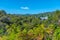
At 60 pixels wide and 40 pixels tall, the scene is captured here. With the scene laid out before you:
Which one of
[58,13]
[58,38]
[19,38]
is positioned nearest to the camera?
[58,38]

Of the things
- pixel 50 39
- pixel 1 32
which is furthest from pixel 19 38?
pixel 1 32

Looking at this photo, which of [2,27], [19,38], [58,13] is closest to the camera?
[19,38]

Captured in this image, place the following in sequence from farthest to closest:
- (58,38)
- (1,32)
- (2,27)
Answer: (2,27) → (1,32) → (58,38)

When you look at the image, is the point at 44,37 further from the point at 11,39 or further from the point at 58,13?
the point at 58,13

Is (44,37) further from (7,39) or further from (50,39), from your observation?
(7,39)

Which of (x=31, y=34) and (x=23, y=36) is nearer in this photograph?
(x=23, y=36)

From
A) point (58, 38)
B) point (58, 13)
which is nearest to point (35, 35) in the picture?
point (58, 38)

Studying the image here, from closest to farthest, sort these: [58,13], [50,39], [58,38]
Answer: [58,38] → [50,39] → [58,13]

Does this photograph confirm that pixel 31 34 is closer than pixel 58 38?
No

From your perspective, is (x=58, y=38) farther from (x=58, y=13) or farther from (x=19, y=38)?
(x=58, y=13)
